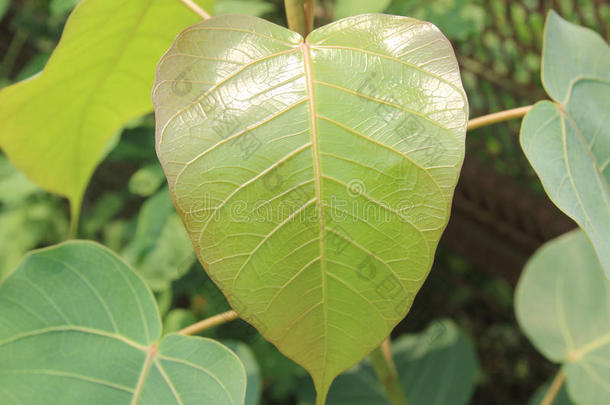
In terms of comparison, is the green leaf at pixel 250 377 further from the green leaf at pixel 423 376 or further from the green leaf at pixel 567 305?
the green leaf at pixel 567 305

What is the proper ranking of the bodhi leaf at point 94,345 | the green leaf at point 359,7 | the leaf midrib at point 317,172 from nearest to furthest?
the leaf midrib at point 317,172
the bodhi leaf at point 94,345
the green leaf at point 359,7

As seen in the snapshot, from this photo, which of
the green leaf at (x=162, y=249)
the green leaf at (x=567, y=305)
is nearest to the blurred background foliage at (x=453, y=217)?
the green leaf at (x=162, y=249)

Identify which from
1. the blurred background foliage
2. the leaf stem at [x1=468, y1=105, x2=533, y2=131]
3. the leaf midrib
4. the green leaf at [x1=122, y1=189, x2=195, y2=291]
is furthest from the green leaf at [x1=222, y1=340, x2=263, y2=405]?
the leaf stem at [x1=468, y1=105, x2=533, y2=131]

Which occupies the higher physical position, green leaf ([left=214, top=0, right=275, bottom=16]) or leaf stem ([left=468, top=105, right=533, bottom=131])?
green leaf ([left=214, top=0, right=275, bottom=16])

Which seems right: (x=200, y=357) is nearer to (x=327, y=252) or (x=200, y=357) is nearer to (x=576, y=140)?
(x=327, y=252)

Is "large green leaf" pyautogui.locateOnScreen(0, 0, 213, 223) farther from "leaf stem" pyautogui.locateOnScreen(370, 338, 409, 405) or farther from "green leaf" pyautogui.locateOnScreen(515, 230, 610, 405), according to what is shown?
"green leaf" pyautogui.locateOnScreen(515, 230, 610, 405)

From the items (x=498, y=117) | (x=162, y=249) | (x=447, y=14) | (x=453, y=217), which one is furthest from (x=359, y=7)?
(x=453, y=217)
